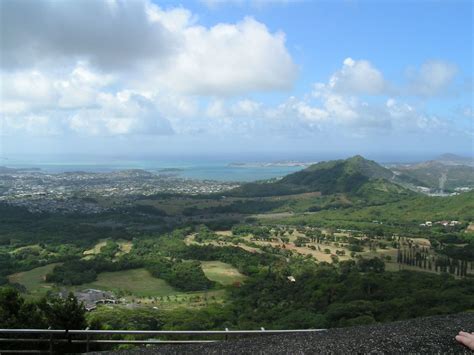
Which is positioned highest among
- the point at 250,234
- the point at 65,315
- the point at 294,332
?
the point at 294,332

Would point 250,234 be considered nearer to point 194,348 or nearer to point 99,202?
point 99,202

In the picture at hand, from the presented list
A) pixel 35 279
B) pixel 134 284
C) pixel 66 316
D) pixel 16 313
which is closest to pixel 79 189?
pixel 35 279

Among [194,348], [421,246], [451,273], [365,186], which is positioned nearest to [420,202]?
[365,186]

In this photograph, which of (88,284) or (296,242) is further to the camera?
(296,242)

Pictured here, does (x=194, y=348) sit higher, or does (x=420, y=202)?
(x=194, y=348)

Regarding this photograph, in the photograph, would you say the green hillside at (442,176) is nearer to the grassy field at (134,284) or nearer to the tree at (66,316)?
the grassy field at (134,284)

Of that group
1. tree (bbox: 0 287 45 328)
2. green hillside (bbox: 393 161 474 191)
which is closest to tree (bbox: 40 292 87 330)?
tree (bbox: 0 287 45 328)

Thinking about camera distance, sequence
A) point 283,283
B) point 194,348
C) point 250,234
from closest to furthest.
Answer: point 194,348
point 283,283
point 250,234

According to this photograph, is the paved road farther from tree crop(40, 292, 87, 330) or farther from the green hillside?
the green hillside
